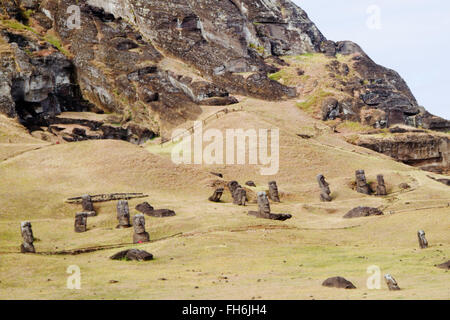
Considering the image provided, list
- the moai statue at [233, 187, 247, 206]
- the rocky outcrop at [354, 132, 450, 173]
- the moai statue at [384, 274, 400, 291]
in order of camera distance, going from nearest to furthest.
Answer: the moai statue at [384, 274, 400, 291]
the moai statue at [233, 187, 247, 206]
the rocky outcrop at [354, 132, 450, 173]

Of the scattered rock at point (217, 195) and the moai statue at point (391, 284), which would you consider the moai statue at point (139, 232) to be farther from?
the moai statue at point (391, 284)

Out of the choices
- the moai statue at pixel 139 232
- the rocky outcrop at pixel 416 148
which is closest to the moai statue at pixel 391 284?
the moai statue at pixel 139 232

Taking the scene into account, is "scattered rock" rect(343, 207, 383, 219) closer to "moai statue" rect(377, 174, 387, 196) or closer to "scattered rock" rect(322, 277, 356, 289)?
"moai statue" rect(377, 174, 387, 196)

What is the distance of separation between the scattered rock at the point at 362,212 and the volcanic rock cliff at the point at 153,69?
60.0 m

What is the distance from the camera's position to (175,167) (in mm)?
70062

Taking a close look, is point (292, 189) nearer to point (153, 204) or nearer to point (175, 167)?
point (175, 167)

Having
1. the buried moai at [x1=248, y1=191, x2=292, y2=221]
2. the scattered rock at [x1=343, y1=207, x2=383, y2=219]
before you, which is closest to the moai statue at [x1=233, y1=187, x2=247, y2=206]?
the buried moai at [x1=248, y1=191, x2=292, y2=221]

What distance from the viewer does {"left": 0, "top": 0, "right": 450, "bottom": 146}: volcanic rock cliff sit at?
366 feet

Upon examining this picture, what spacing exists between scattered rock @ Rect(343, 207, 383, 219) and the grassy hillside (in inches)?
49.7

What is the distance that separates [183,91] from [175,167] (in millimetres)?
52177

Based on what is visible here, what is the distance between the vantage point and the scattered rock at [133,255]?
1368 inches

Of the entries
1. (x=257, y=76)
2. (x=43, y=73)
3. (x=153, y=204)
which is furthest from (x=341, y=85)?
(x=153, y=204)

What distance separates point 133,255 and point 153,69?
9041 cm

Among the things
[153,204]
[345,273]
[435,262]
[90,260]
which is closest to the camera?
[345,273]
